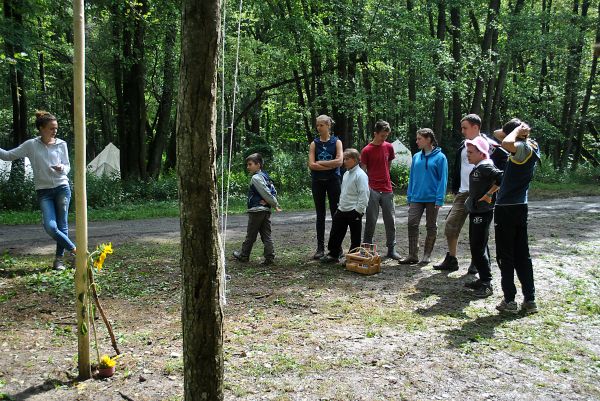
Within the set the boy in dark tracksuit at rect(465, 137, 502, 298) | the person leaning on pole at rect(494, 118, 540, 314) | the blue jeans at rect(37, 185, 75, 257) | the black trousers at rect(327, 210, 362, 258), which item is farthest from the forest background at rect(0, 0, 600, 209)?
the person leaning on pole at rect(494, 118, 540, 314)

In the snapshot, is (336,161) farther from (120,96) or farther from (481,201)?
(120,96)

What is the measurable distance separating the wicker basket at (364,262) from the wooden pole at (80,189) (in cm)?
382

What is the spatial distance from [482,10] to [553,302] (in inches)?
753

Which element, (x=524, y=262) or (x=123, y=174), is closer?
(x=524, y=262)

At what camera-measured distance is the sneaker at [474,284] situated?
5925 mm

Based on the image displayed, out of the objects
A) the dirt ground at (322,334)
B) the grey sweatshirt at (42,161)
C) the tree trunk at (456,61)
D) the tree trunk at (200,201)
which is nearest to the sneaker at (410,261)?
the dirt ground at (322,334)

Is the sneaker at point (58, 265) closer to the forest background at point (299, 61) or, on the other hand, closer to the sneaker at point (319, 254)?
the sneaker at point (319, 254)

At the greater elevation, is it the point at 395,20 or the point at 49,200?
the point at 395,20

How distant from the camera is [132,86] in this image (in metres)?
18.5

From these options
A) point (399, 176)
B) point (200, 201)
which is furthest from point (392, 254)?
point (399, 176)

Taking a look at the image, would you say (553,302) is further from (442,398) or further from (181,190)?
(181,190)

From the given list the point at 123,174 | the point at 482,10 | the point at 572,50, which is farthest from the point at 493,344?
the point at 572,50

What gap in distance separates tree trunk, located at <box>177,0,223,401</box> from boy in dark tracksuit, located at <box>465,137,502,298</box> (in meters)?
3.90

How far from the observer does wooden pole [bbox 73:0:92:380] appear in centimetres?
346
